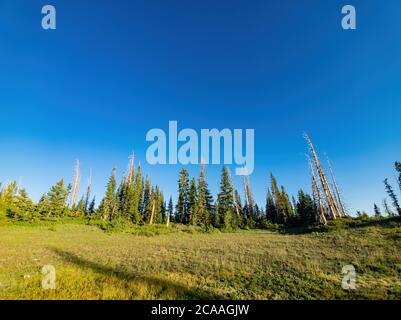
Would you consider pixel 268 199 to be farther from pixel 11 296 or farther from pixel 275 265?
pixel 11 296

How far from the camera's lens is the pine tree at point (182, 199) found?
2084 inches

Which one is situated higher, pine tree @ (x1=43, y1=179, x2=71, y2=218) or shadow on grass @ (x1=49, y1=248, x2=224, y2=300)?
pine tree @ (x1=43, y1=179, x2=71, y2=218)

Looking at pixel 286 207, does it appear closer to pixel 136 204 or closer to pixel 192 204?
pixel 192 204

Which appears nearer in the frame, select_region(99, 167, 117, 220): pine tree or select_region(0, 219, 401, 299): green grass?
select_region(0, 219, 401, 299): green grass

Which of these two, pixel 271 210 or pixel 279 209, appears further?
pixel 271 210

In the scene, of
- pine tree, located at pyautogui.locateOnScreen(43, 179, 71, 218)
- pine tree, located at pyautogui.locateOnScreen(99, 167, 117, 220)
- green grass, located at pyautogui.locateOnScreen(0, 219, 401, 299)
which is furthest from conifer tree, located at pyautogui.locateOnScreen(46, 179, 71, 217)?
green grass, located at pyautogui.locateOnScreen(0, 219, 401, 299)

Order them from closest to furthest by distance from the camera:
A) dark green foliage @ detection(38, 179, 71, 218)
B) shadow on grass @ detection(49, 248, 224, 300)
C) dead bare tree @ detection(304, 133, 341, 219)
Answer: shadow on grass @ detection(49, 248, 224, 300), dead bare tree @ detection(304, 133, 341, 219), dark green foliage @ detection(38, 179, 71, 218)

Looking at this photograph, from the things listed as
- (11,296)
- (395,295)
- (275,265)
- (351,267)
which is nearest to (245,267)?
(275,265)

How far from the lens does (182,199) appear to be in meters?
53.8

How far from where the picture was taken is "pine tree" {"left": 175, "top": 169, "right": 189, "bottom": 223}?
52938 millimetres

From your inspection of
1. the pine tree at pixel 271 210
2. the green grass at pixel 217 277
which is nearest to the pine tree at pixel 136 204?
the pine tree at pixel 271 210

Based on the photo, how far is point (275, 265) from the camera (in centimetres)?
1189

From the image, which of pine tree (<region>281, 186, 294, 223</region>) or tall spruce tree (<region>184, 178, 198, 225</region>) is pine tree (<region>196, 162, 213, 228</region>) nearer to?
tall spruce tree (<region>184, 178, 198, 225</region>)

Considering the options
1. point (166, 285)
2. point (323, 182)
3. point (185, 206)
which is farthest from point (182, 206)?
point (166, 285)
